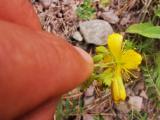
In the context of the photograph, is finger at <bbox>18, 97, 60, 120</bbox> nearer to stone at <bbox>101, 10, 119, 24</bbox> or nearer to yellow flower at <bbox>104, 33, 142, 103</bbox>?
yellow flower at <bbox>104, 33, 142, 103</bbox>

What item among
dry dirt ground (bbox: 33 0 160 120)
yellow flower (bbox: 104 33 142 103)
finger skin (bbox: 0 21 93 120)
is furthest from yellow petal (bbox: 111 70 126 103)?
finger skin (bbox: 0 21 93 120)

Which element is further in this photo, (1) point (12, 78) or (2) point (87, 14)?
(2) point (87, 14)

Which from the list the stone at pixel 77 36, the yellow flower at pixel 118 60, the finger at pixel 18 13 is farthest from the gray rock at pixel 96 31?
the finger at pixel 18 13

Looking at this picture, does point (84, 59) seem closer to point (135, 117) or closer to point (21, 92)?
point (21, 92)

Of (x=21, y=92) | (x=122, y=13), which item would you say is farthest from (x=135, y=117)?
(x=21, y=92)

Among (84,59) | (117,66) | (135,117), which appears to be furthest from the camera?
(135,117)

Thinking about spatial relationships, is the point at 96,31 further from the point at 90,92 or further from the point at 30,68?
the point at 30,68
